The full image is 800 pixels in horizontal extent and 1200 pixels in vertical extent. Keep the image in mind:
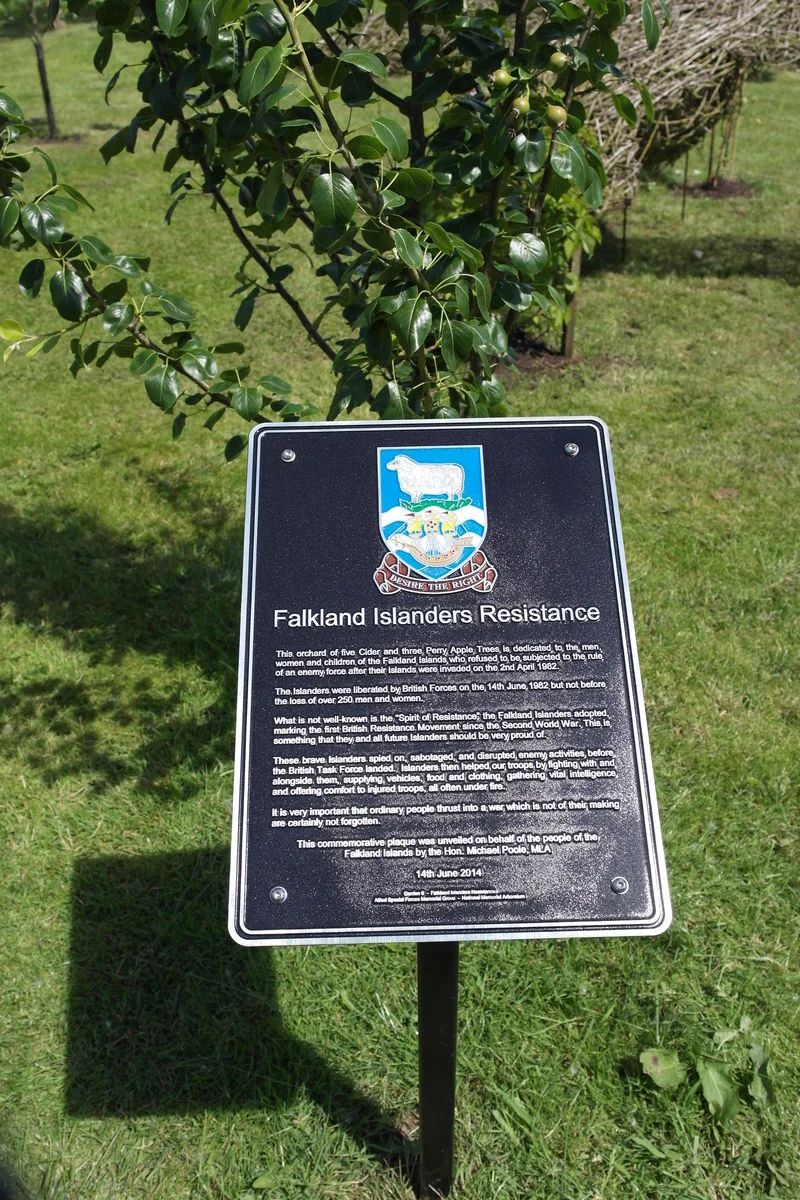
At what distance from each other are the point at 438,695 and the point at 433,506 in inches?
14.6

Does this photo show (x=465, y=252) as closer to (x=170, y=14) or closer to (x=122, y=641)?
(x=170, y=14)

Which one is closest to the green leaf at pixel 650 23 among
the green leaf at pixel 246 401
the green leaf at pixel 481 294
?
the green leaf at pixel 481 294

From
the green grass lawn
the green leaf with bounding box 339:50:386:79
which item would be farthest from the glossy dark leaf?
the green grass lawn

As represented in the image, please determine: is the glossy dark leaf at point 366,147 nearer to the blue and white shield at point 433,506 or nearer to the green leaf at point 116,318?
the blue and white shield at point 433,506

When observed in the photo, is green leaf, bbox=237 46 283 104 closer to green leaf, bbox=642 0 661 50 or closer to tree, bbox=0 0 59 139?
green leaf, bbox=642 0 661 50

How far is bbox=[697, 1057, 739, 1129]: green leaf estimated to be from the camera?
2471 mm

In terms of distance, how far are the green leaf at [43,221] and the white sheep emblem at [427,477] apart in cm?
95

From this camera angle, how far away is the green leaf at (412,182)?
6.73ft

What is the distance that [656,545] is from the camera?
14.9 feet

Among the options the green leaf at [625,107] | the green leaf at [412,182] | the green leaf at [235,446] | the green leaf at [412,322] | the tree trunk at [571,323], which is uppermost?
the green leaf at [625,107]

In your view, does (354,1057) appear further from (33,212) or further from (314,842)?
(33,212)

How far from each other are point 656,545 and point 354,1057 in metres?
2.66

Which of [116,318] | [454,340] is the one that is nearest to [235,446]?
[116,318]

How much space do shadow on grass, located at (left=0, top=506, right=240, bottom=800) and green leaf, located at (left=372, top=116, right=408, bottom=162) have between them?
84.8 inches
